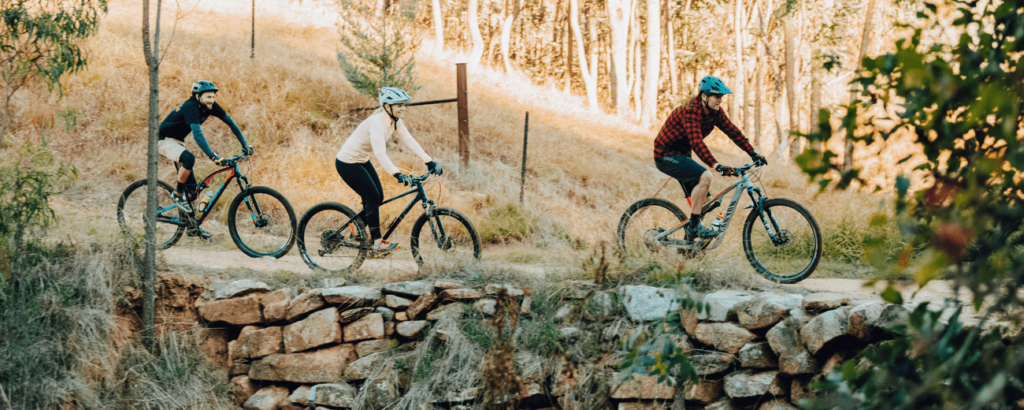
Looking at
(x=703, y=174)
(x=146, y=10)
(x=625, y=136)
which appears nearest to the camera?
(x=146, y=10)

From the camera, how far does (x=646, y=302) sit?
5277 mm

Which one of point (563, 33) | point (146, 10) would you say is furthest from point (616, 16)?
point (146, 10)

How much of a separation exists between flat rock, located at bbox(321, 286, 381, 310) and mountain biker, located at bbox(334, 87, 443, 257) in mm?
530

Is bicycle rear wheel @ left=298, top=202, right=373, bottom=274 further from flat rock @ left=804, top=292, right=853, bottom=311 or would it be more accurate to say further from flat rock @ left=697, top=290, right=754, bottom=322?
flat rock @ left=804, top=292, right=853, bottom=311

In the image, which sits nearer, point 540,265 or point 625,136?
point 540,265

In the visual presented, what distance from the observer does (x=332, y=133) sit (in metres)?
11.8

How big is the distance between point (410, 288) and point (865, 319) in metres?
3.42

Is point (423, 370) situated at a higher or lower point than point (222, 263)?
lower

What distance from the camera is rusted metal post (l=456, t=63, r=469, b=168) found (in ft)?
32.4

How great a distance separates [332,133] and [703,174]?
763 centimetres

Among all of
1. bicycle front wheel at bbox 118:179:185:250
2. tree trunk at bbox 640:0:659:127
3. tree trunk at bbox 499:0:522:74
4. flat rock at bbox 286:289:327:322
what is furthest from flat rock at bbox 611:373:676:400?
tree trunk at bbox 499:0:522:74

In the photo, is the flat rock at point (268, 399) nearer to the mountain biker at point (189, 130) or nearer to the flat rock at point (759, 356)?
the mountain biker at point (189, 130)

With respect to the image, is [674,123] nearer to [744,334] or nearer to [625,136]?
[744,334]

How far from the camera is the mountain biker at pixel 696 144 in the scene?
575cm
